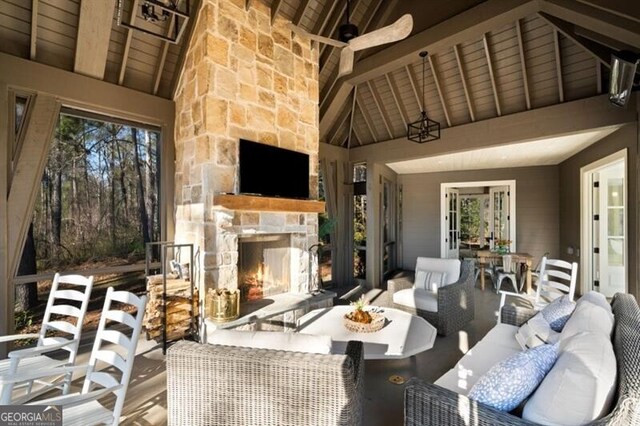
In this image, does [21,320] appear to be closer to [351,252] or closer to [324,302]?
[324,302]

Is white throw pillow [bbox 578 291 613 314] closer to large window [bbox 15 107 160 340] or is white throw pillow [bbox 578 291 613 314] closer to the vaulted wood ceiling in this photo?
the vaulted wood ceiling

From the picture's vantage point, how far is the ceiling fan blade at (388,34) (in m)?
2.92

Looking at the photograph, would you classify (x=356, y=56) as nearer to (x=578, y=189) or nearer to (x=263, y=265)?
(x=263, y=265)

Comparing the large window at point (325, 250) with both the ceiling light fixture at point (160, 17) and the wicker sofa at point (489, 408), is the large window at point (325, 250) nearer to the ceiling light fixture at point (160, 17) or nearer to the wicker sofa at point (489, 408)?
the ceiling light fixture at point (160, 17)

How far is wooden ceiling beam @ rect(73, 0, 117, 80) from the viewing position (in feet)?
10.7

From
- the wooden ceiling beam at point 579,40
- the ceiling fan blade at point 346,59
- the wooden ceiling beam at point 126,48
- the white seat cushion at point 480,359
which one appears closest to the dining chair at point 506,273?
the white seat cushion at point 480,359

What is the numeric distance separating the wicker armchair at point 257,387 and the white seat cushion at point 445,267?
3.08 metres

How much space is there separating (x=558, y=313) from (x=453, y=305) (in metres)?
1.47

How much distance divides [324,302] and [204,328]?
1.61 m

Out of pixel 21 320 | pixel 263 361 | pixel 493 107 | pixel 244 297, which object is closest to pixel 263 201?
pixel 244 297

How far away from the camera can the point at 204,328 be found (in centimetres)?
354

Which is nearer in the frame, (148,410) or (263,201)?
(148,410)

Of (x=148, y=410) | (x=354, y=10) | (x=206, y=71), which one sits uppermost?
(x=354, y=10)

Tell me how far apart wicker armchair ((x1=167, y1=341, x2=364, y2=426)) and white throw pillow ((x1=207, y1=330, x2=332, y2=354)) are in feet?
0.47
